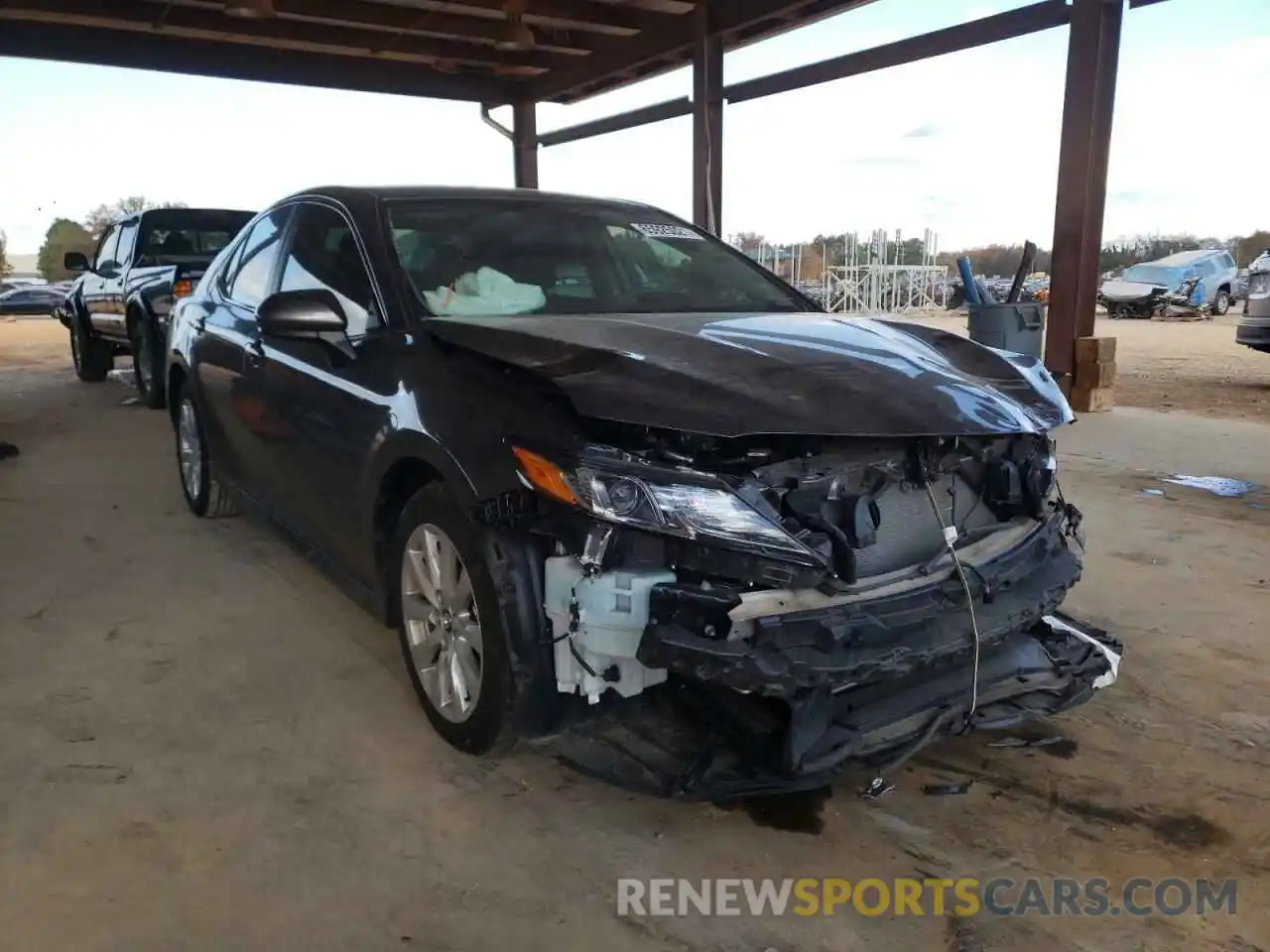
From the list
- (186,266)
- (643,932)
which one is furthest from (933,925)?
(186,266)

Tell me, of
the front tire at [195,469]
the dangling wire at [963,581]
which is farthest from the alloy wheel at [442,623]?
the front tire at [195,469]

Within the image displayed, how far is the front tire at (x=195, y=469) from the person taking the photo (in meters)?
4.72

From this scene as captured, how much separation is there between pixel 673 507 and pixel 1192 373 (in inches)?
480

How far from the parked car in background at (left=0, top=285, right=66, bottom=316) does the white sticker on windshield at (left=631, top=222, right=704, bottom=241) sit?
3333 cm

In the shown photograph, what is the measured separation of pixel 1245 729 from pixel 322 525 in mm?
2886

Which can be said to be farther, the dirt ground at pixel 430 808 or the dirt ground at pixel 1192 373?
the dirt ground at pixel 1192 373

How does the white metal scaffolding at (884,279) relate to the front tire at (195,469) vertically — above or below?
above

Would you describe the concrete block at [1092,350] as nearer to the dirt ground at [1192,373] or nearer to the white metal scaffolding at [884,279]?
the dirt ground at [1192,373]

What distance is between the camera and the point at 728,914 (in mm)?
1991

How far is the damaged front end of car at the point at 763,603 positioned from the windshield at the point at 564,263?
3.25 feet

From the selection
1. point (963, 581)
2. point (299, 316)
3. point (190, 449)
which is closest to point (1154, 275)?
point (190, 449)

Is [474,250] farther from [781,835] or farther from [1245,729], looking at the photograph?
[1245,729]

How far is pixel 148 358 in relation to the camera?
868 centimetres
